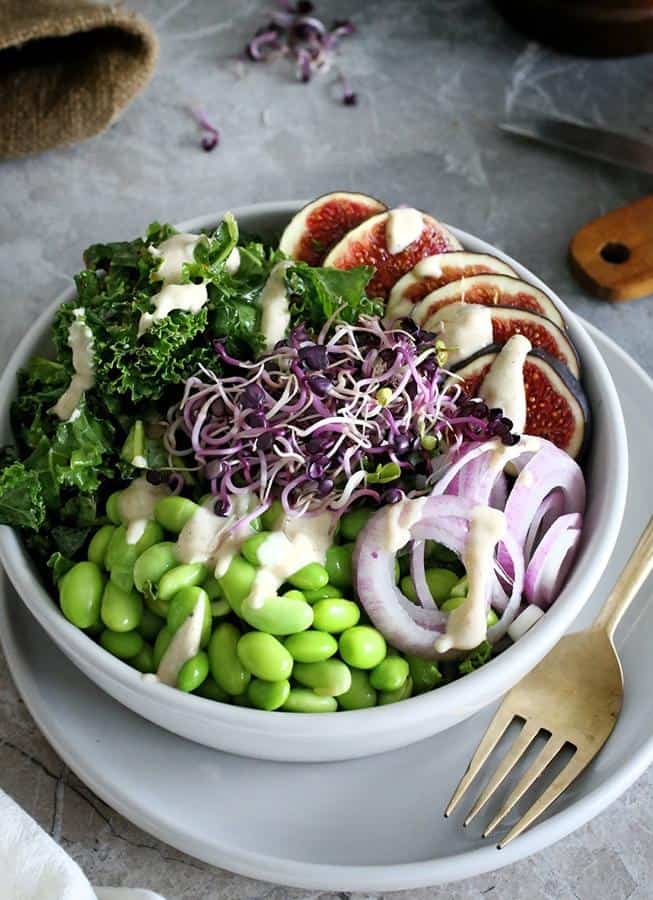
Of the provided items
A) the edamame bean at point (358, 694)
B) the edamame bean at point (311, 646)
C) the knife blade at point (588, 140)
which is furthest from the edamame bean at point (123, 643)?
the knife blade at point (588, 140)

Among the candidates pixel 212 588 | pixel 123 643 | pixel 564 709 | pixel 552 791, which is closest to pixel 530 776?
pixel 552 791

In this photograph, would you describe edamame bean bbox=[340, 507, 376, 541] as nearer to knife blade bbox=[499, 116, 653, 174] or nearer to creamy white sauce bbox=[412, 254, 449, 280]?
creamy white sauce bbox=[412, 254, 449, 280]

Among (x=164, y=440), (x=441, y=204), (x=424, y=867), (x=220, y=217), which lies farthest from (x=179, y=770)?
(x=441, y=204)

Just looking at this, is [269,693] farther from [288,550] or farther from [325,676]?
[288,550]

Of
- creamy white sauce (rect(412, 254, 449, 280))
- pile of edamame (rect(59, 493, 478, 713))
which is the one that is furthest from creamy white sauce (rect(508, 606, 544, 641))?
creamy white sauce (rect(412, 254, 449, 280))

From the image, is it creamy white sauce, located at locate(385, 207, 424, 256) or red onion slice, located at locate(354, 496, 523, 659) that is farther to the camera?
creamy white sauce, located at locate(385, 207, 424, 256)
